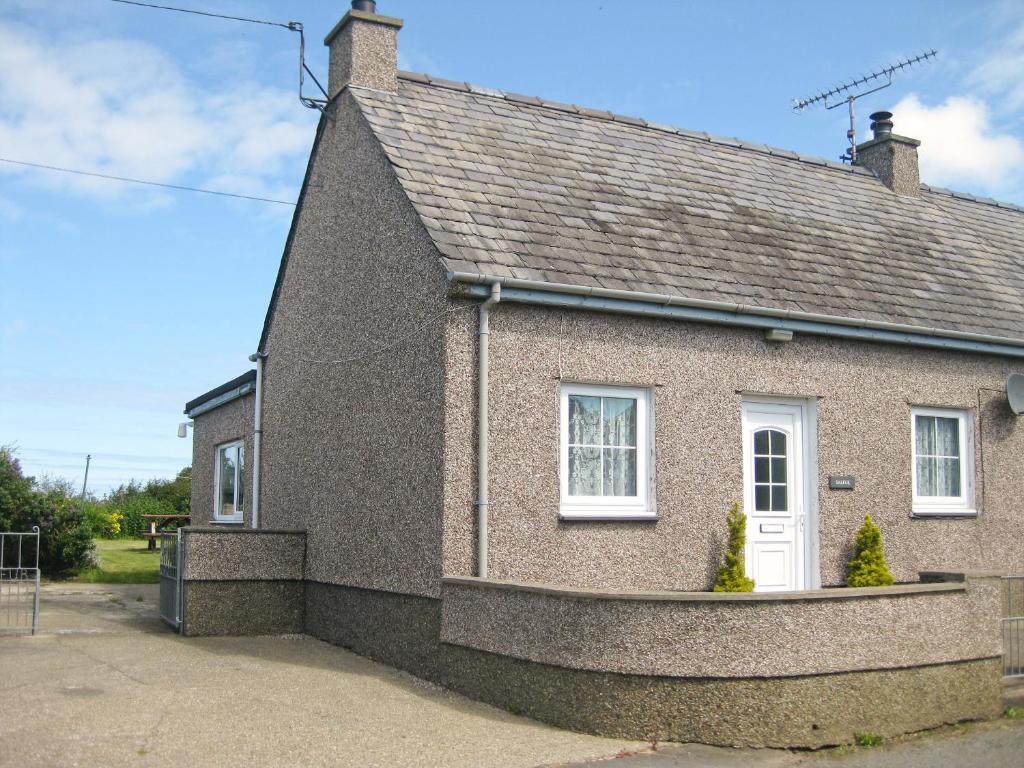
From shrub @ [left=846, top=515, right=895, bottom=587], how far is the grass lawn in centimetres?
1327

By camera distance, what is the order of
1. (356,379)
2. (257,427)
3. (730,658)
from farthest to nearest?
(257,427) → (356,379) → (730,658)

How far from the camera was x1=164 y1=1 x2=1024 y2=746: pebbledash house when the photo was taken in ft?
26.1

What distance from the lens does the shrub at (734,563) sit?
34.3 ft

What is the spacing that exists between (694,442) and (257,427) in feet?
23.9

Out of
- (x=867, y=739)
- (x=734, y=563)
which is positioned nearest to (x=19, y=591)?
(x=734, y=563)

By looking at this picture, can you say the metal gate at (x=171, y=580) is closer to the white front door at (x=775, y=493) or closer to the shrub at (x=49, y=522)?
the white front door at (x=775, y=493)

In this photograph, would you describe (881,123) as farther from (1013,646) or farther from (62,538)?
(62,538)

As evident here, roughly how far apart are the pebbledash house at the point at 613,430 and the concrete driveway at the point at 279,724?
1.03ft

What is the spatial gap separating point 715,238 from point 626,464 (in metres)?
3.37

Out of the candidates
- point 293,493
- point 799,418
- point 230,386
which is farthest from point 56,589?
point 799,418

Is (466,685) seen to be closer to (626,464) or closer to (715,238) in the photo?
(626,464)

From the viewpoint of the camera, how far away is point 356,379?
1195 cm

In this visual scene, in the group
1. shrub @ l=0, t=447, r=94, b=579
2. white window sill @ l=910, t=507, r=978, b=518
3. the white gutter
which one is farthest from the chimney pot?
shrub @ l=0, t=447, r=94, b=579

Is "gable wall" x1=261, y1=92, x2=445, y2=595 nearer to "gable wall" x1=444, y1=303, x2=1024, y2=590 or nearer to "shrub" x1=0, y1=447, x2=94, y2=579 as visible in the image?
"gable wall" x1=444, y1=303, x2=1024, y2=590
